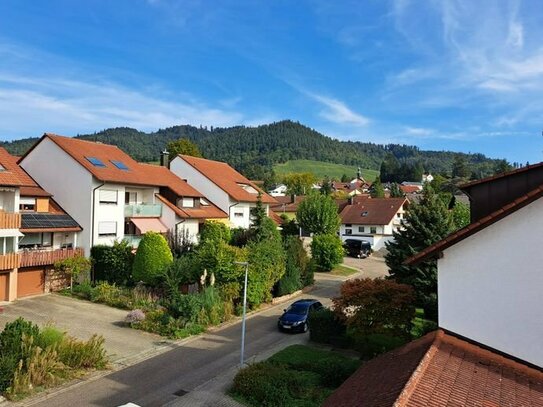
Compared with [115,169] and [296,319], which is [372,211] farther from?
[296,319]

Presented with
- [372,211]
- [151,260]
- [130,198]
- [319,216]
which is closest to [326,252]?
[319,216]

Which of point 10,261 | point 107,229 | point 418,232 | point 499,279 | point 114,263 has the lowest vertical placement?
point 114,263

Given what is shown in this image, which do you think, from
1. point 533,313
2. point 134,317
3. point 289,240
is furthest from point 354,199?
point 533,313

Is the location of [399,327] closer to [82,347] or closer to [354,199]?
[82,347]

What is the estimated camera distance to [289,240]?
3728 cm

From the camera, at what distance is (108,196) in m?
34.5

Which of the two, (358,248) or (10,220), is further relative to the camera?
(358,248)

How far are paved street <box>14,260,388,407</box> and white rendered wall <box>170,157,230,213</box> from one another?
69.9 feet

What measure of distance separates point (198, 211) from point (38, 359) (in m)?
26.2

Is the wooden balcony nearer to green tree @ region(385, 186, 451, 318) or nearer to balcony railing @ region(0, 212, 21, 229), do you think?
balcony railing @ region(0, 212, 21, 229)

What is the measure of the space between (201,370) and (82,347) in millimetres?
5023

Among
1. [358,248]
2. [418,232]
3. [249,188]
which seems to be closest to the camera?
[418,232]

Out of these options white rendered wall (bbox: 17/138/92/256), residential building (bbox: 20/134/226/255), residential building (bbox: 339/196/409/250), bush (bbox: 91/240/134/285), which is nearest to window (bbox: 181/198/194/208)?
residential building (bbox: 20/134/226/255)

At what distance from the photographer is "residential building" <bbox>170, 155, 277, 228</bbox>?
46.6m
